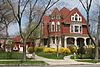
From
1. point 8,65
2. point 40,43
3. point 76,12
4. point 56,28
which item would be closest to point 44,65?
point 8,65

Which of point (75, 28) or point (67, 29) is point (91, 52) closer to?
point (67, 29)

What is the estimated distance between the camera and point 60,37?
49.8 metres

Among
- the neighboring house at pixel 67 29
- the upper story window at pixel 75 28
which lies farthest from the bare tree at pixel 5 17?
the upper story window at pixel 75 28

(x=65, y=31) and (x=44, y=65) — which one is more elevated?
(x=65, y=31)

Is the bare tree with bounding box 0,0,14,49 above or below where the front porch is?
above

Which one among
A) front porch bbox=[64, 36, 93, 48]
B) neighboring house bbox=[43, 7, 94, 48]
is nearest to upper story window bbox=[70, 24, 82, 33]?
neighboring house bbox=[43, 7, 94, 48]

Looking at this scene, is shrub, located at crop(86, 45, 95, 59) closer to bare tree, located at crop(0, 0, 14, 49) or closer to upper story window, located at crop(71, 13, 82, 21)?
bare tree, located at crop(0, 0, 14, 49)

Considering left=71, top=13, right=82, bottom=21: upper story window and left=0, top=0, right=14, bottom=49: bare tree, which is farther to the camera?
left=71, top=13, right=82, bottom=21: upper story window

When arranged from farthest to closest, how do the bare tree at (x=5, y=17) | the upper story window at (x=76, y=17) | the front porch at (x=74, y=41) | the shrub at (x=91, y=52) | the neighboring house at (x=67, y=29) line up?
the upper story window at (x=76, y=17) → the neighboring house at (x=67, y=29) → the front porch at (x=74, y=41) → the bare tree at (x=5, y=17) → the shrub at (x=91, y=52)

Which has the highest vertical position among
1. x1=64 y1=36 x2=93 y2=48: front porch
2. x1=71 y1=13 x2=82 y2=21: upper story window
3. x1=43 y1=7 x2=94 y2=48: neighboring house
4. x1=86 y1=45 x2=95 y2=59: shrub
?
x1=71 y1=13 x2=82 y2=21: upper story window

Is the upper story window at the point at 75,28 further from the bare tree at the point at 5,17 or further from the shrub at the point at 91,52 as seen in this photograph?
the shrub at the point at 91,52

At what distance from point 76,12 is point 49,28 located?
7801 millimetres

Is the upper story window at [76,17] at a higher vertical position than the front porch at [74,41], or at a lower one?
higher

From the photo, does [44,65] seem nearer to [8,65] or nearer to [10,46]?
[8,65]
